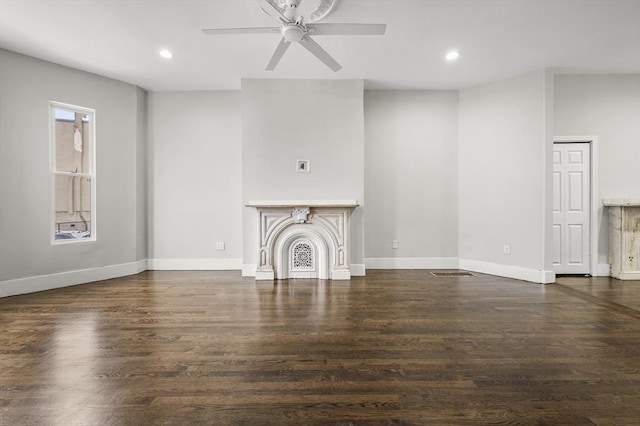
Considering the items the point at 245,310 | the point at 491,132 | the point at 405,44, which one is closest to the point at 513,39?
the point at 405,44

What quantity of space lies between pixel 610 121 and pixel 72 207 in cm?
783

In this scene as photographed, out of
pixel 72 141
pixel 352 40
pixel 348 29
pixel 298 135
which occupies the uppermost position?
pixel 352 40

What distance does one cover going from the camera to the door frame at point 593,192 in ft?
15.6

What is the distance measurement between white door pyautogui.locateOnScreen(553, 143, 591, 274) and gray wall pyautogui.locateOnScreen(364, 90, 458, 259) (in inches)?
54.9

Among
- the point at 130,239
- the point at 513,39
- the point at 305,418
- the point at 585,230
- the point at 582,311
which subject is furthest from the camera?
the point at 130,239

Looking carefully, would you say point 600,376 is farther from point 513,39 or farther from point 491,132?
point 491,132

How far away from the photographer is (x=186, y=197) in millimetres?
5410

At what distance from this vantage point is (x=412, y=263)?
5.38 m

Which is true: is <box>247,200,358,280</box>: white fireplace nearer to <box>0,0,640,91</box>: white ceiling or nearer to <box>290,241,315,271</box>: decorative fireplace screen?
<box>290,241,315,271</box>: decorative fireplace screen

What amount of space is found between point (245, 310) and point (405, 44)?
136 inches

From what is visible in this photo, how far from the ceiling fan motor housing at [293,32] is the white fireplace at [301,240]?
2232 mm

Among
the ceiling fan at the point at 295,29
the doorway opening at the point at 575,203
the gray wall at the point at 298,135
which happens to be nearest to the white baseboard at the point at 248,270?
the gray wall at the point at 298,135

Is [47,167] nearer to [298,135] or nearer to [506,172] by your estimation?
[298,135]

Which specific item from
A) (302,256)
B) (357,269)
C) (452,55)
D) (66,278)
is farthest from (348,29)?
(66,278)
